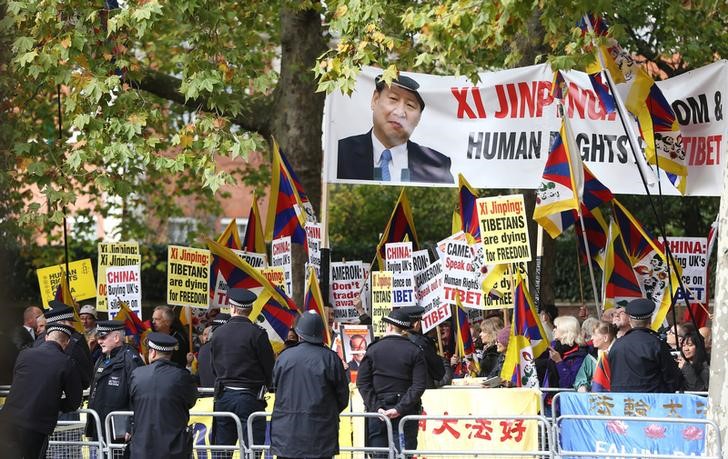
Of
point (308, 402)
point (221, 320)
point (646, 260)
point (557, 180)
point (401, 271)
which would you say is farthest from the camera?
point (646, 260)

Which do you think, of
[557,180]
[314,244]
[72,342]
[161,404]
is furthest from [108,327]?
[557,180]

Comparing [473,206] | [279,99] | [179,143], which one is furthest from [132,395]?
[279,99]

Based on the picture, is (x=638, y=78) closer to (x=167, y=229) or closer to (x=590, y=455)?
(x=590, y=455)

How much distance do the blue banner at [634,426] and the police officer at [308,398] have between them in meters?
2.24

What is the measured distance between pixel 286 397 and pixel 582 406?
2.82 metres

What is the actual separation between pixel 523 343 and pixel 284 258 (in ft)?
12.8

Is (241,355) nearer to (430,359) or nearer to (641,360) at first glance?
(430,359)

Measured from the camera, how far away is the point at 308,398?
30.6ft

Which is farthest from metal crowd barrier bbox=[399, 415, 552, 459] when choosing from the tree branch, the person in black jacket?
the tree branch

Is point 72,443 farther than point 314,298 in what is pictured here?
No

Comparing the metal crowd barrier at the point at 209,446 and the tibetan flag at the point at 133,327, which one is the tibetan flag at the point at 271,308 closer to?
the tibetan flag at the point at 133,327

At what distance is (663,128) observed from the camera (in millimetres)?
14586

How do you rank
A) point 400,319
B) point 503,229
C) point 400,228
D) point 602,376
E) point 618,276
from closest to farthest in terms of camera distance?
point 400,319
point 602,376
point 503,229
point 618,276
point 400,228

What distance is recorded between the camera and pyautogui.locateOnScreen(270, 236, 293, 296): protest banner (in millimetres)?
14625
